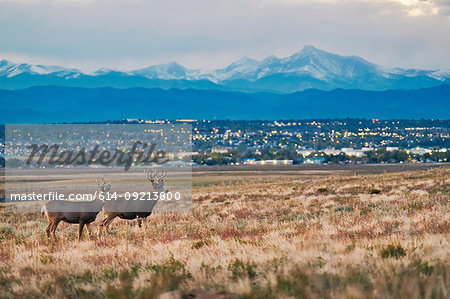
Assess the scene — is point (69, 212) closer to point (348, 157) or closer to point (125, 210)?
point (125, 210)

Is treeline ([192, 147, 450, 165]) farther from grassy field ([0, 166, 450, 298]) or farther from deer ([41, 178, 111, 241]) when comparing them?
grassy field ([0, 166, 450, 298])

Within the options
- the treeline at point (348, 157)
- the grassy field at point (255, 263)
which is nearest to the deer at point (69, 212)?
the grassy field at point (255, 263)

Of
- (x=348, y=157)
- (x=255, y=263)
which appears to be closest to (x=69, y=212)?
(x=255, y=263)

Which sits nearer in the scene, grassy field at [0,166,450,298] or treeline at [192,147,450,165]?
grassy field at [0,166,450,298]

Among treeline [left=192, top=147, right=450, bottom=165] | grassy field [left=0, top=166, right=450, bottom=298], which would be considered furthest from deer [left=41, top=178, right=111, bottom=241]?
treeline [left=192, top=147, right=450, bottom=165]

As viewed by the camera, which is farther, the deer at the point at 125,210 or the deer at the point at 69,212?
the deer at the point at 125,210

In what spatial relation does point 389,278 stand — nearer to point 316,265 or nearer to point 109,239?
point 316,265

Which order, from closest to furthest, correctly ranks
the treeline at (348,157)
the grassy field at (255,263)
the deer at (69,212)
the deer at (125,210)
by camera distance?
the grassy field at (255,263) < the deer at (69,212) < the deer at (125,210) < the treeline at (348,157)

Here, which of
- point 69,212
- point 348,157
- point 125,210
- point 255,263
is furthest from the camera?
point 348,157

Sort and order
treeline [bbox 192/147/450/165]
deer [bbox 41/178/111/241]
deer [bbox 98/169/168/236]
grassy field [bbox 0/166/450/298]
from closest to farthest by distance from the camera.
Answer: grassy field [bbox 0/166/450/298] < deer [bbox 41/178/111/241] < deer [bbox 98/169/168/236] < treeline [bbox 192/147/450/165]

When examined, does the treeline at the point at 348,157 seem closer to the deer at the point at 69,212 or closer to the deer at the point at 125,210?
the deer at the point at 125,210

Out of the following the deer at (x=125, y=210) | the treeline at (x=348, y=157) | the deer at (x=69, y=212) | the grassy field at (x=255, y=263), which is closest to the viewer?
the grassy field at (x=255, y=263)

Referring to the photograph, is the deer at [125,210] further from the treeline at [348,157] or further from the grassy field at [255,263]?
the treeline at [348,157]

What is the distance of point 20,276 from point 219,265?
3.80 metres
